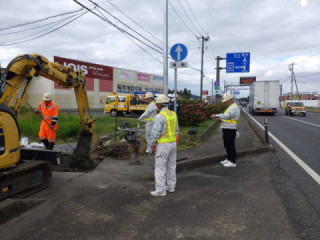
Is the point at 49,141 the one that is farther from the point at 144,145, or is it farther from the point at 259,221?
the point at 259,221

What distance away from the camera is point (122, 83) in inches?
1694

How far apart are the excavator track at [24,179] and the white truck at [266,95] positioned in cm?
2665

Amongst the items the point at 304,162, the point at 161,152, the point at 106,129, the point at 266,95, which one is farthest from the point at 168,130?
the point at 266,95

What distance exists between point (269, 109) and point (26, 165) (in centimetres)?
2759

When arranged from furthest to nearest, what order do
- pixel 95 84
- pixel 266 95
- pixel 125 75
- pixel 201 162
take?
pixel 125 75
pixel 95 84
pixel 266 95
pixel 201 162

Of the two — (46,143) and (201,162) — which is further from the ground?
(46,143)

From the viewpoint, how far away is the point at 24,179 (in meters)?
4.53

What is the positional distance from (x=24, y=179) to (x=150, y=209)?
2.29m

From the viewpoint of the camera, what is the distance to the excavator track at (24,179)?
165 inches

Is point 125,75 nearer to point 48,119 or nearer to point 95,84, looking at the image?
point 95,84

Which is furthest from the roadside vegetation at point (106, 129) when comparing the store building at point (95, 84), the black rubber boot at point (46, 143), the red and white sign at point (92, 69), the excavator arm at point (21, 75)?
the red and white sign at point (92, 69)

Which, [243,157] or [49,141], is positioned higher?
[49,141]

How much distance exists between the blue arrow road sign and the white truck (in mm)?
22809

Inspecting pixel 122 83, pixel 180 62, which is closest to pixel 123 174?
pixel 180 62
